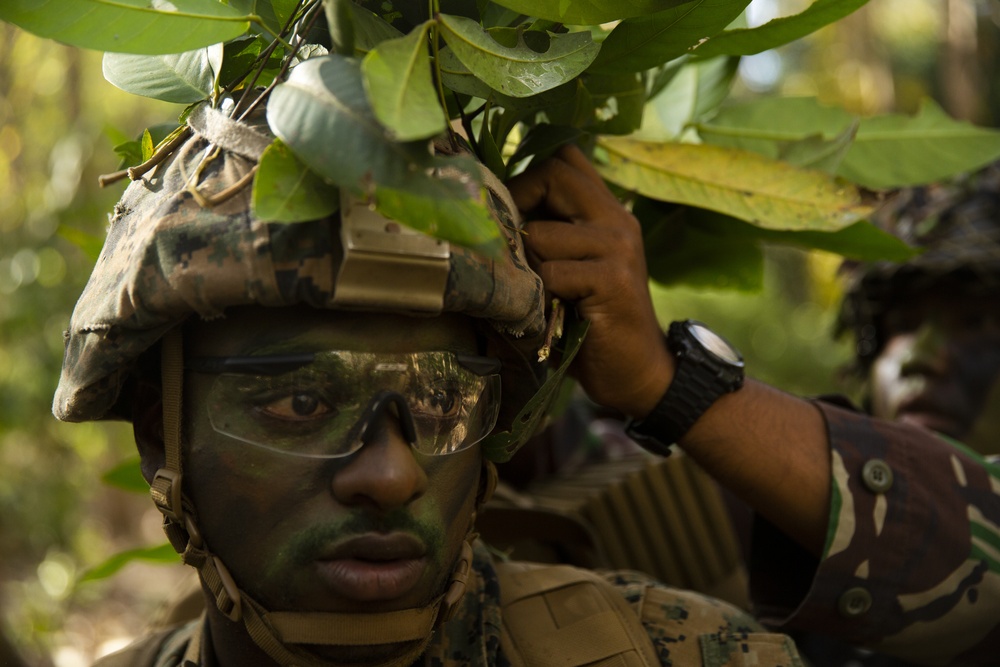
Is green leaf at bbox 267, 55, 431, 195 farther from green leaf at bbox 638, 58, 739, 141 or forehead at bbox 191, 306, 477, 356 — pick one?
green leaf at bbox 638, 58, 739, 141

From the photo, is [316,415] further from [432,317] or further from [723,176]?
[723,176]

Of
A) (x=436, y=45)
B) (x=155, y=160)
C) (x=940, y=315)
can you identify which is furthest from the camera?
(x=940, y=315)

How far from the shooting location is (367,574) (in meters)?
1.70

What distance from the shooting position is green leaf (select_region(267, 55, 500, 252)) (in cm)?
143

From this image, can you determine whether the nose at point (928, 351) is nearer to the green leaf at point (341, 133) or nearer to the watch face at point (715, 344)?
the watch face at point (715, 344)

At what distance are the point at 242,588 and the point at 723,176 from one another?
4.41ft

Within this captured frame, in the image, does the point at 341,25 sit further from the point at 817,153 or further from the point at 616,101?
the point at 817,153

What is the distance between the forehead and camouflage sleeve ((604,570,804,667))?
838mm

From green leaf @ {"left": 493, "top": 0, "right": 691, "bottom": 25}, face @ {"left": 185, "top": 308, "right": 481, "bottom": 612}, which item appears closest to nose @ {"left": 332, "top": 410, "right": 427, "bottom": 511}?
face @ {"left": 185, "top": 308, "right": 481, "bottom": 612}

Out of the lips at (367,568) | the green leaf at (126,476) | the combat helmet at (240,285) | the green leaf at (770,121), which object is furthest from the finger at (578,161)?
the green leaf at (126,476)

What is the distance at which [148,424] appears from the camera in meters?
1.96

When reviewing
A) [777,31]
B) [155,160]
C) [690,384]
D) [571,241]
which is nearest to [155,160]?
[155,160]

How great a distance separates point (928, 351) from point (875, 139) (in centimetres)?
137

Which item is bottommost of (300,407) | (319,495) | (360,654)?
(360,654)
